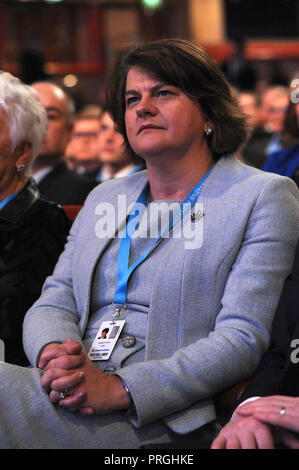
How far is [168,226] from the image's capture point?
2.11 meters

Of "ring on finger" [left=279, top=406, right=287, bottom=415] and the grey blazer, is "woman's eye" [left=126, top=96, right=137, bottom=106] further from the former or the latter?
"ring on finger" [left=279, top=406, right=287, bottom=415]

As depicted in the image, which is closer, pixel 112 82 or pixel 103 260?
pixel 103 260

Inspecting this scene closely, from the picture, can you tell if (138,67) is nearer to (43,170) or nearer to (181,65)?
(181,65)

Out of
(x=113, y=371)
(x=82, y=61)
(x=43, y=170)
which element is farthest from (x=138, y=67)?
(x=82, y=61)

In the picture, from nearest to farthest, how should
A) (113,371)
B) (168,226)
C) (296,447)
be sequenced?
(296,447)
(113,371)
(168,226)

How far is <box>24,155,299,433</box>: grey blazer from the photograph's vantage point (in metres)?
1.78

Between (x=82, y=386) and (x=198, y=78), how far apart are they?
99 centimetres

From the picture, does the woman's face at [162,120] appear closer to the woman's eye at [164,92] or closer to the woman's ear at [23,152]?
the woman's eye at [164,92]

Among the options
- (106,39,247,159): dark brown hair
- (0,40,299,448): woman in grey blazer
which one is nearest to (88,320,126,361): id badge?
(0,40,299,448): woman in grey blazer

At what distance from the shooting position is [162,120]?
2.15 metres

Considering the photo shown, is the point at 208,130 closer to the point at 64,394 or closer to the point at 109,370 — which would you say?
the point at 109,370

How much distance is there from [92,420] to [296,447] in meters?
0.55

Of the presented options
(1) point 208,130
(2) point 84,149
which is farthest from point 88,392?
(2) point 84,149

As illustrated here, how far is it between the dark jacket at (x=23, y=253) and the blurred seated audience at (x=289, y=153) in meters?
0.99
